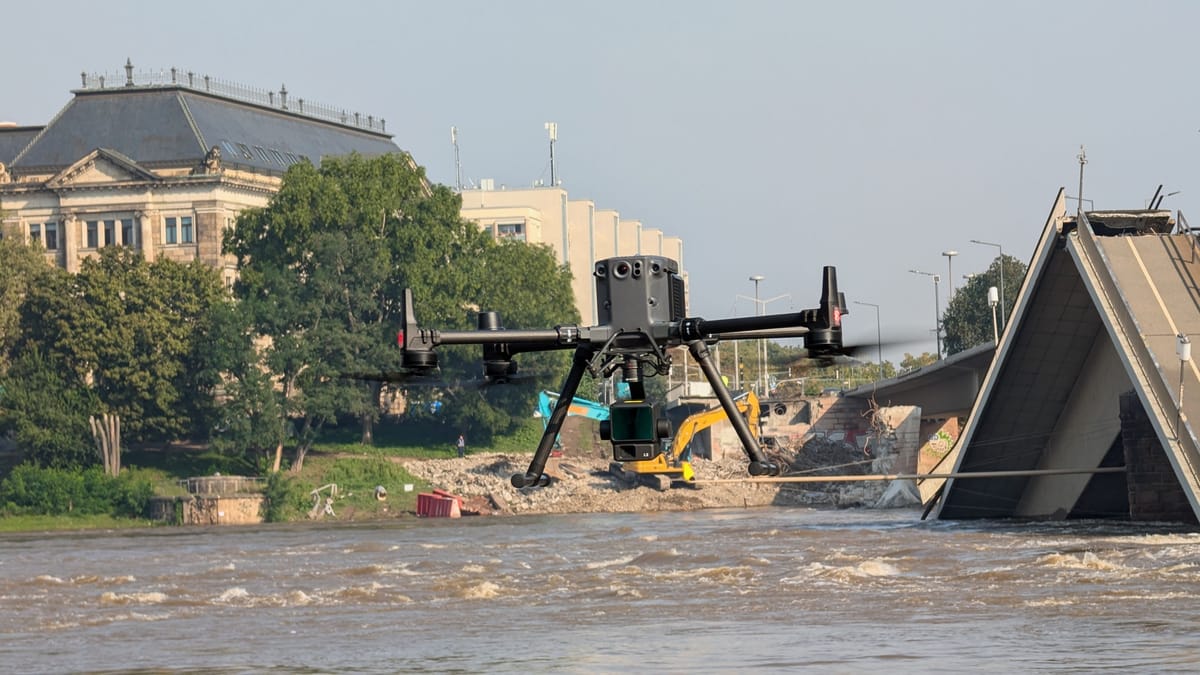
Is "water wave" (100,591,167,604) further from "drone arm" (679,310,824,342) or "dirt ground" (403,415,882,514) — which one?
"dirt ground" (403,415,882,514)

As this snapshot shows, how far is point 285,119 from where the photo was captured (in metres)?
166

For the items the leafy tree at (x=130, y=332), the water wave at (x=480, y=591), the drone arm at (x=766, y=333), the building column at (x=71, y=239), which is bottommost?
the water wave at (x=480, y=591)

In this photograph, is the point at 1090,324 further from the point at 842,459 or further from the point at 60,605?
the point at 842,459

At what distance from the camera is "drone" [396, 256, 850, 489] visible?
61.6ft

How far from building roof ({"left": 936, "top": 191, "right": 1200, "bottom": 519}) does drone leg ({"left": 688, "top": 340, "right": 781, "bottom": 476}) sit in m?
44.4

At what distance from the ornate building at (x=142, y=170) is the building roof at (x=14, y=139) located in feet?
0.26

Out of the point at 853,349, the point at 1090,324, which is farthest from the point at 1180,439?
the point at 853,349

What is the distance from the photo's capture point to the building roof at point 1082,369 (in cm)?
6316

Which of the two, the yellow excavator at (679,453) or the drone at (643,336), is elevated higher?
the drone at (643,336)

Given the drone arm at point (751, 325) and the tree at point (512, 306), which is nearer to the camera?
the drone arm at point (751, 325)

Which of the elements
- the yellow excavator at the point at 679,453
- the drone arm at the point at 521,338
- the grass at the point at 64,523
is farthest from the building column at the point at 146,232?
the drone arm at the point at 521,338

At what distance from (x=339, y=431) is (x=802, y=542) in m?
67.9

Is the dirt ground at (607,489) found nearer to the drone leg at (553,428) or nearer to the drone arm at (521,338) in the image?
the drone leg at (553,428)

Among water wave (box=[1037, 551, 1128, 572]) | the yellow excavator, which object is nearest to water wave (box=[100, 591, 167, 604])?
water wave (box=[1037, 551, 1128, 572])
